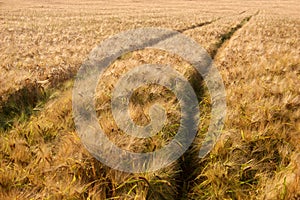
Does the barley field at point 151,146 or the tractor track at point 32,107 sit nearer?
the barley field at point 151,146

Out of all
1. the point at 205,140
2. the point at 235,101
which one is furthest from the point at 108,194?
the point at 235,101

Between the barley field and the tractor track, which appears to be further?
the tractor track

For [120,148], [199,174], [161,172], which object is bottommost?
[199,174]

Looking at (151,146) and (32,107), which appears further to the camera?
(32,107)

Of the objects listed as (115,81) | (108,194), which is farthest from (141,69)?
(108,194)

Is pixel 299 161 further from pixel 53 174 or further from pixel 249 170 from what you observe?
pixel 53 174

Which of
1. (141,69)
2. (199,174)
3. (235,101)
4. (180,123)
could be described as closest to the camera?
(199,174)

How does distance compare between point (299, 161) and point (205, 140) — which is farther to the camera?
point (205, 140)

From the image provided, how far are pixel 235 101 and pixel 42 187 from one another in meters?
3.28

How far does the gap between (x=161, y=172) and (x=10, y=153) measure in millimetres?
1739

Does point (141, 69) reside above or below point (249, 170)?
above

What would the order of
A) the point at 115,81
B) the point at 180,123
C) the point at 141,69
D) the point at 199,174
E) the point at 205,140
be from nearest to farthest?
the point at 199,174 < the point at 205,140 < the point at 180,123 < the point at 115,81 < the point at 141,69

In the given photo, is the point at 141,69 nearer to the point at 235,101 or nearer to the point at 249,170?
the point at 235,101

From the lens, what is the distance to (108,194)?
2.69 m
